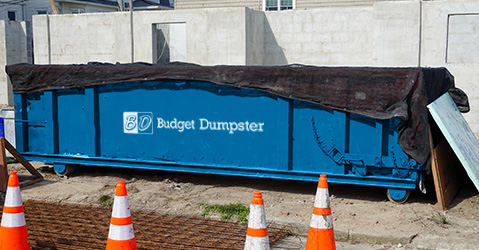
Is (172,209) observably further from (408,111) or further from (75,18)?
(75,18)

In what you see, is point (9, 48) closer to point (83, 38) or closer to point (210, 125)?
point (83, 38)

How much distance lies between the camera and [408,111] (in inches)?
284

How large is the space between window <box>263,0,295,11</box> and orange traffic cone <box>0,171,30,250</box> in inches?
625

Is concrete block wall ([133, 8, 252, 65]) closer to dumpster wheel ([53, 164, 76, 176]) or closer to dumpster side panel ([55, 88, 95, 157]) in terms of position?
dumpster side panel ([55, 88, 95, 157])

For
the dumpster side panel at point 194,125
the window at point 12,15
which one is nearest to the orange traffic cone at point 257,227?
the dumpster side panel at point 194,125

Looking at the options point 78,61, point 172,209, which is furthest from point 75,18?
point 172,209

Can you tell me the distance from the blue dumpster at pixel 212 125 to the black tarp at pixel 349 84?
2 cm

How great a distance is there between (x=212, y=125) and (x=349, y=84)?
2.19 m

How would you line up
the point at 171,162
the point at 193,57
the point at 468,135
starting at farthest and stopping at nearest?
the point at 193,57 < the point at 171,162 < the point at 468,135

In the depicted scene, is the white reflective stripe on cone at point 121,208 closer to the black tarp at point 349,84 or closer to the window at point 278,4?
the black tarp at point 349,84

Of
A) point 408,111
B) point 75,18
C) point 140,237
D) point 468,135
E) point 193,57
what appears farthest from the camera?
point 75,18

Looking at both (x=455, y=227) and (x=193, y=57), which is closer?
(x=455, y=227)

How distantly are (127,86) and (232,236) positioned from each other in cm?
365

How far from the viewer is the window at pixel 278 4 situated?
65.3ft
